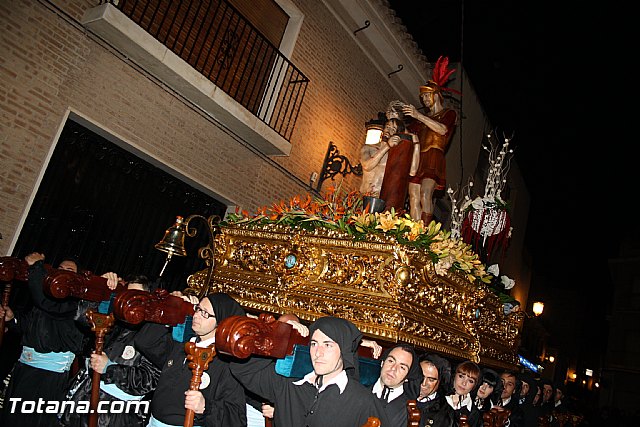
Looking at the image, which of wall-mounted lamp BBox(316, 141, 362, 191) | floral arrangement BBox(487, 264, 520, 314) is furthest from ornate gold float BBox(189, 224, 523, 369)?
wall-mounted lamp BBox(316, 141, 362, 191)

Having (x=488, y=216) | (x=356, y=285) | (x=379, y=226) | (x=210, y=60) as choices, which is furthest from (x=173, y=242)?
(x=210, y=60)

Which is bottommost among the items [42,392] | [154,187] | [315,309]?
[42,392]

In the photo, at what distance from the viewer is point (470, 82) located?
572 inches

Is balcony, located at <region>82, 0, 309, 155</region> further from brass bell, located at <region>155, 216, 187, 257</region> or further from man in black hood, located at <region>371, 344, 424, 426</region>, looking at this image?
man in black hood, located at <region>371, 344, 424, 426</region>

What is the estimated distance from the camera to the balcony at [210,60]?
21.0ft

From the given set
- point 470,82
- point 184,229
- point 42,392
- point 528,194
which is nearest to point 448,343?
point 184,229

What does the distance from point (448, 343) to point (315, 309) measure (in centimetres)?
131

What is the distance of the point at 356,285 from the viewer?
4082mm

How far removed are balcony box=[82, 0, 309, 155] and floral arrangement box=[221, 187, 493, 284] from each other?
2996 mm

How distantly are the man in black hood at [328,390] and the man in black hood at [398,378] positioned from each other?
0.44 metres

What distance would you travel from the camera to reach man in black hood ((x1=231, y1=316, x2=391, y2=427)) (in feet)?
8.21

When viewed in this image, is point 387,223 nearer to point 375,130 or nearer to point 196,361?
point 196,361

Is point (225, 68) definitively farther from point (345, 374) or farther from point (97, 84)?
point (345, 374)

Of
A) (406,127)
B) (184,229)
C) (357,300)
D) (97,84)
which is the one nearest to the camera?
(357,300)
